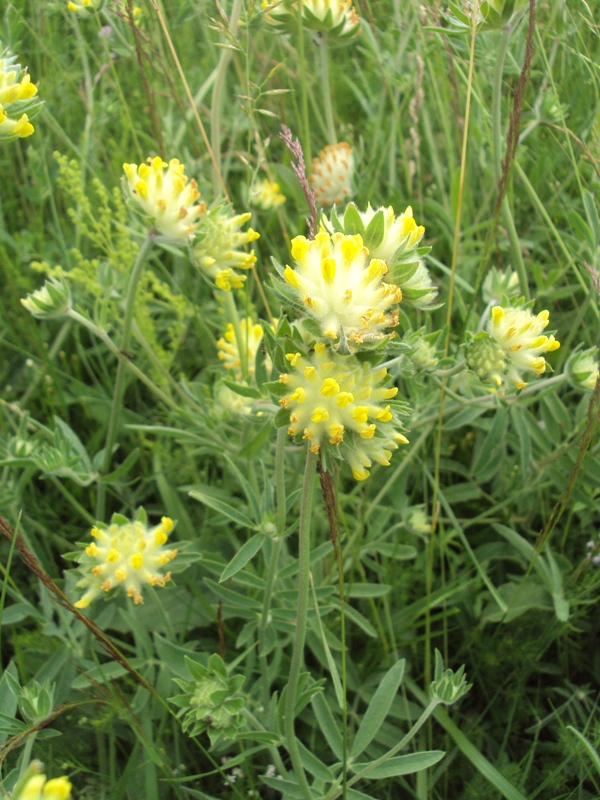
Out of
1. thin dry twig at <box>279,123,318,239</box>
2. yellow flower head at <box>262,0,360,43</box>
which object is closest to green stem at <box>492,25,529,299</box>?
yellow flower head at <box>262,0,360,43</box>

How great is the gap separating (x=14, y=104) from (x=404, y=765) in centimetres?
194

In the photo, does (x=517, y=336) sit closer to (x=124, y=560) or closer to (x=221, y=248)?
(x=221, y=248)

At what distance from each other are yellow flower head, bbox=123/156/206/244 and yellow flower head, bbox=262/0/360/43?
81 cm

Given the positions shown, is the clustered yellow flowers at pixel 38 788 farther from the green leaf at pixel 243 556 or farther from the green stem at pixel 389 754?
the green stem at pixel 389 754

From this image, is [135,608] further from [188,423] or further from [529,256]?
[529,256]

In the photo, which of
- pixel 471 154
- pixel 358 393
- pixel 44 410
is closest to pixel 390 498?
pixel 358 393

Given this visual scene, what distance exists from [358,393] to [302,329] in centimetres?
17

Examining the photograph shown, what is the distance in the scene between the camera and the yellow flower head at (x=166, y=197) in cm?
194

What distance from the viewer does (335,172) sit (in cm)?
298

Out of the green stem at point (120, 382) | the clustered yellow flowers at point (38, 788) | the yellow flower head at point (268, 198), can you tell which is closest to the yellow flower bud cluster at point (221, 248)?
the green stem at point (120, 382)

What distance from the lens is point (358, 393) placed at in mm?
1407

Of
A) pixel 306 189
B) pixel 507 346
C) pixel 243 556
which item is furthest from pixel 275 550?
pixel 306 189

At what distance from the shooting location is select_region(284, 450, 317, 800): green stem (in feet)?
4.65

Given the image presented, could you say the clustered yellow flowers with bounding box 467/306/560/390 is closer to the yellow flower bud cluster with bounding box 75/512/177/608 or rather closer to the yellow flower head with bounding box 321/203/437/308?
the yellow flower head with bounding box 321/203/437/308
